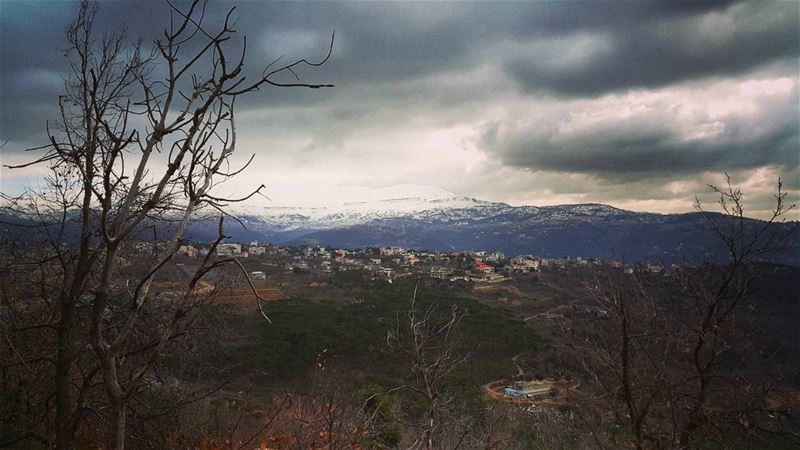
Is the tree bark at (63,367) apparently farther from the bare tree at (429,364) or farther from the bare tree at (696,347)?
the bare tree at (696,347)

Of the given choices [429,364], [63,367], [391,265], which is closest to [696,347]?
[429,364]

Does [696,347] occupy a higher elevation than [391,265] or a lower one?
higher

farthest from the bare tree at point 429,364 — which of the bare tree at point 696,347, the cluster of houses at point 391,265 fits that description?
the cluster of houses at point 391,265

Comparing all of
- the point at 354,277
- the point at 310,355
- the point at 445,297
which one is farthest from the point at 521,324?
the point at 354,277

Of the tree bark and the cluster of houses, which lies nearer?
the tree bark

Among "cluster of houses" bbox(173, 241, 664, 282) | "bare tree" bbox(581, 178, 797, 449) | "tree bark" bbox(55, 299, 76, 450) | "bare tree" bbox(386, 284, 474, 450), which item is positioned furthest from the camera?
"cluster of houses" bbox(173, 241, 664, 282)

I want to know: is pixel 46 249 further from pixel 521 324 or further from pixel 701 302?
pixel 521 324

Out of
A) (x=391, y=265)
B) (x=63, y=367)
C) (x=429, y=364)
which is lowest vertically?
(x=391, y=265)

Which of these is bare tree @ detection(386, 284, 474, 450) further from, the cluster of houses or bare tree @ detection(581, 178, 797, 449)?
the cluster of houses

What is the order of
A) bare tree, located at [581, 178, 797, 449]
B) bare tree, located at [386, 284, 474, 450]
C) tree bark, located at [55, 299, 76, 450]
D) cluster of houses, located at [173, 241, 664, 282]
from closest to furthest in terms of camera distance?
1. tree bark, located at [55, 299, 76, 450]
2. bare tree, located at [386, 284, 474, 450]
3. bare tree, located at [581, 178, 797, 449]
4. cluster of houses, located at [173, 241, 664, 282]

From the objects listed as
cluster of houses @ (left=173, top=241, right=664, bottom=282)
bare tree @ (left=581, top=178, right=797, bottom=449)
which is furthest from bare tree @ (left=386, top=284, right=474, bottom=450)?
cluster of houses @ (left=173, top=241, right=664, bottom=282)

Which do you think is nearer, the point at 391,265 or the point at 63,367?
the point at 63,367

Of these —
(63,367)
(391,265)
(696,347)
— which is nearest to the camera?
(63,367)

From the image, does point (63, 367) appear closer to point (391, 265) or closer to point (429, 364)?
point (429, 364)
